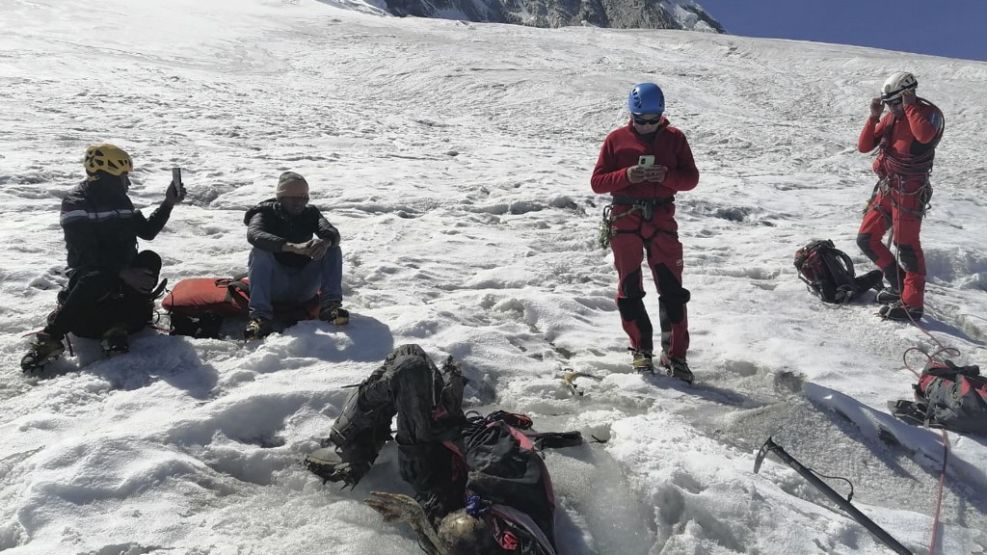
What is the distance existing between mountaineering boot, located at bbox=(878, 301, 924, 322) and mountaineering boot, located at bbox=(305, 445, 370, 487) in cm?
524

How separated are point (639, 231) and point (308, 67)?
72.7 ft

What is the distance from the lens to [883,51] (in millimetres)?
26281

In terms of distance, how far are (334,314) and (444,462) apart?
7.41 ft

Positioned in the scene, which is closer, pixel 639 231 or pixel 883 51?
pixel 639 231

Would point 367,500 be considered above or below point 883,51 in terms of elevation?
below

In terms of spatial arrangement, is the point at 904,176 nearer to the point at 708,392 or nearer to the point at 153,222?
the point at 708,392

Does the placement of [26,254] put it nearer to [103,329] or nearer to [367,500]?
[103,329]

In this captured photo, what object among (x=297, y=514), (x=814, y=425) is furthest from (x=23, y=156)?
(x=814, y=425)

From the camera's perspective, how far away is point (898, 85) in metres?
6.23

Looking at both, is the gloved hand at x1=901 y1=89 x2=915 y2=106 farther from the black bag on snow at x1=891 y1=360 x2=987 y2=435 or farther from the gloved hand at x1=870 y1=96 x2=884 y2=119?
the black bag on snow at x1=891 y1=360 x2=987 y2=435

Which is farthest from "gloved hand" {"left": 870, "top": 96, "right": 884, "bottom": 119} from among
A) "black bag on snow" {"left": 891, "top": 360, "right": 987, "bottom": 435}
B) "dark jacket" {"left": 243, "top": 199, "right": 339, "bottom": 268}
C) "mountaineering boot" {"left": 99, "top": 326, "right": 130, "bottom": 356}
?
"mountaineering boot" {"left": 99, "top": 326, "right": 130, "bottom": 356}

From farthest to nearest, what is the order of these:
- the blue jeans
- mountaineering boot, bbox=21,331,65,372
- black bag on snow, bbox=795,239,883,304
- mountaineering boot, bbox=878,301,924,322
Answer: black bag on snow, bbox=795,239,883,304 → mountaineering boot, bbox=878,301,924,322 → the blue jeans → mountaineering boot, bbox=21,331,65,372

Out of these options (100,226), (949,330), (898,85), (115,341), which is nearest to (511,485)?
(115,341)

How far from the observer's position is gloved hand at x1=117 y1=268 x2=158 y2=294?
Result: 4.86 meters
